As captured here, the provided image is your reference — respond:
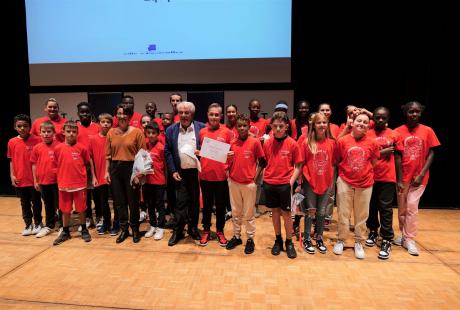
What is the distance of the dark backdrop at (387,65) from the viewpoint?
5.11 m

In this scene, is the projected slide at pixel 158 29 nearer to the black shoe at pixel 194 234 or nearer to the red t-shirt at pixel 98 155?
the red t-shirt at pixel 98 155

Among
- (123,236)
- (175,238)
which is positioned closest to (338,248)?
(175,238)

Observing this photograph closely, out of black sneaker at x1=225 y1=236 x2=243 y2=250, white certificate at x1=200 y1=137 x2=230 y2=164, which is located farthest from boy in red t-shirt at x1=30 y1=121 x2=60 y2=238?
black sneaker at x1=225 y1=236 x2=243 y2=250

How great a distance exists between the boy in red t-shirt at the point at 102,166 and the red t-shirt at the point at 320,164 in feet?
8.02

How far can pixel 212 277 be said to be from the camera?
9.04ft

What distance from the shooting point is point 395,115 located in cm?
534

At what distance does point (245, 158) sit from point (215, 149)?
1.09ft

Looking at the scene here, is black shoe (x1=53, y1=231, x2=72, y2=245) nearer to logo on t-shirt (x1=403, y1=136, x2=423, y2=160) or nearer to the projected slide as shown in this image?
the projected slide

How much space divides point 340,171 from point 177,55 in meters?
3.63

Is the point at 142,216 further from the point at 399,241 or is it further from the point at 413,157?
the point at 413,157

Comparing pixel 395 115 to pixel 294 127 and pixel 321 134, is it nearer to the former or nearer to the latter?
pixel 294 127

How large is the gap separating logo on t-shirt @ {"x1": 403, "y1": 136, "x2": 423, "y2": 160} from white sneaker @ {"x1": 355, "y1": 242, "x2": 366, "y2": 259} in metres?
1.10

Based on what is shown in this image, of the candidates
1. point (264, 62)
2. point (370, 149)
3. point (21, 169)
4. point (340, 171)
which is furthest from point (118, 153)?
point (264, 62)

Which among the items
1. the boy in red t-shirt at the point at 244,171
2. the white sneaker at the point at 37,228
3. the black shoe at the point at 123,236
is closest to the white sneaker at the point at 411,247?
the boy in red t-shirt at the point at 244,171
